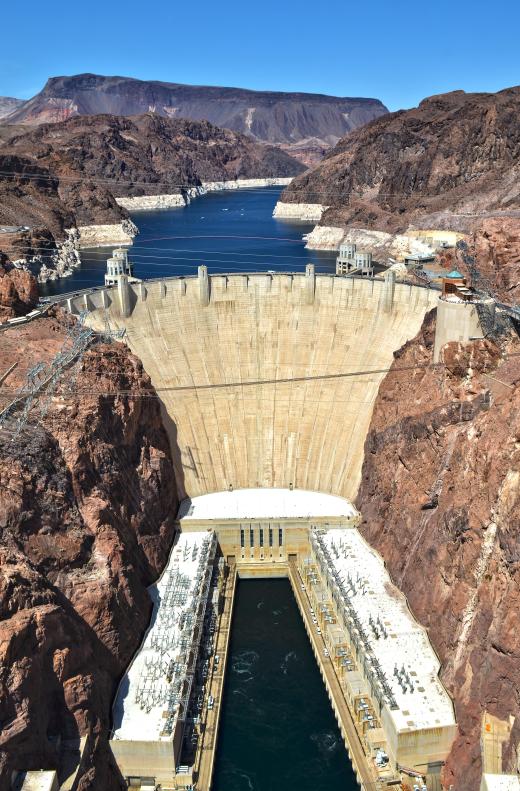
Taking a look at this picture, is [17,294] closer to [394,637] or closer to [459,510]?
[459,510]

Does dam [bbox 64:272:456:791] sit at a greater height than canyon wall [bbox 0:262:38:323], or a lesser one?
lesser

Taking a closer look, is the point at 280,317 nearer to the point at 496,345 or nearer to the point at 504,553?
the point at 496,345

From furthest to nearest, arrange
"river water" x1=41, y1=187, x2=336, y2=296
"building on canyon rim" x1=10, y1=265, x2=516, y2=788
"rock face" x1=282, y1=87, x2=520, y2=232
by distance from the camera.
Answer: "rock face" x1=282, y1=87, x2=520, y2=232 → "river water" x1=41, y1=187, x2=336, y2=296 → "building on canyon rim" x1=10, y1=265, x2=516, y2=788

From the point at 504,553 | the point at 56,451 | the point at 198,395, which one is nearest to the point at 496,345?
the point at 504,553

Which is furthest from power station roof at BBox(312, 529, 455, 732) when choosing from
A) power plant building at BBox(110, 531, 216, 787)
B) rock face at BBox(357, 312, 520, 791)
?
power plant building at BBox(110, 531, 216, 787)

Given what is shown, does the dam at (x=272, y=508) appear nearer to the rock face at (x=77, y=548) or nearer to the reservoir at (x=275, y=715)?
the reservoir at (x=275, y=715)

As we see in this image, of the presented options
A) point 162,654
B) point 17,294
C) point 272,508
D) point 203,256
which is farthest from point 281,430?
point 203,256

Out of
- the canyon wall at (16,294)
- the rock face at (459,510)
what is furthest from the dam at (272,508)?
the canyon wall at (16,294)

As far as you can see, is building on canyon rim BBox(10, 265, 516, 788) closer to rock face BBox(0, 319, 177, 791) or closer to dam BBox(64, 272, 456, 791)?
dam BBox(64, 272, 456, 791)
